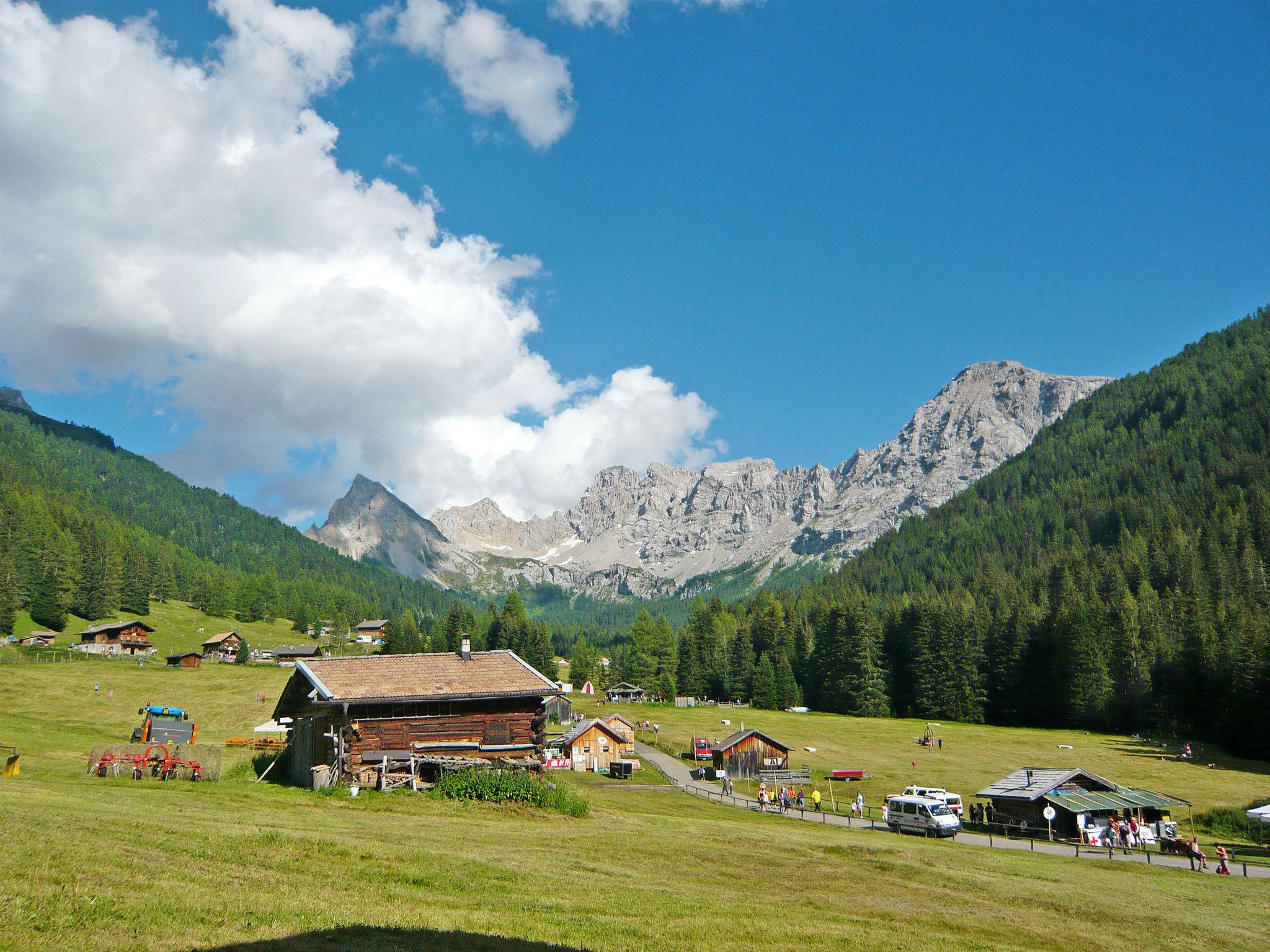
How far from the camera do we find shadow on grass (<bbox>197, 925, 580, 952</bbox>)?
1105cm

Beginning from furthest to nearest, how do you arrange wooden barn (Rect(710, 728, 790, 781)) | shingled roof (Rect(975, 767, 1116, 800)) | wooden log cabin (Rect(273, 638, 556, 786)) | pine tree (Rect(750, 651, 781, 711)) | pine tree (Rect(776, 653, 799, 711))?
pine tree (Rect(750, 651, 781, 711)), pine tree (Rect(776, 653, 799, 711)), wooden barn (Rect(710, 728, 790, 781)), shingled roof (Rect(975, 767, 1116, 800)), wooden log cabin (Rect(273, 638, 556, 786))

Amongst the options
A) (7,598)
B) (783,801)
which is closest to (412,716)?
(783,801)

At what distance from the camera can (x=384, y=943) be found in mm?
11758

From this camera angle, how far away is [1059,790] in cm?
4550

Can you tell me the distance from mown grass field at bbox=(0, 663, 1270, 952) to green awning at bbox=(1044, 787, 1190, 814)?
10.2 m

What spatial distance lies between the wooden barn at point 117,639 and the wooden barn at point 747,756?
103m

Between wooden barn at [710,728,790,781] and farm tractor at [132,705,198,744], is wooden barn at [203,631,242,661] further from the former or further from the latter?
wooden barn at [710,728,790,781]

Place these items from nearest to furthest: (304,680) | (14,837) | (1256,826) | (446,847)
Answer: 1. (14,837)
2. (446,847)
3. (304,680)
4. (1256,826)

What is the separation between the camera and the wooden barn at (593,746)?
6869 centimetres

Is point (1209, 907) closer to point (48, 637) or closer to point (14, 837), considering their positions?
point (14, 837)

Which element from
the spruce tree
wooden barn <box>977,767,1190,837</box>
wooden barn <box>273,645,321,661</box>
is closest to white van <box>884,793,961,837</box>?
wooden barn <box>977,767,1190,837</box>

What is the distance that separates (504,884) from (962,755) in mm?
74865

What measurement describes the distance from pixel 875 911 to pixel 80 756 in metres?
39.9

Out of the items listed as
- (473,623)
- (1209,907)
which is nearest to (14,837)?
(1209,907)
